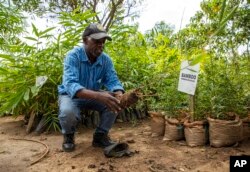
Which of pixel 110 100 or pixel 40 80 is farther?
pixel 40 80

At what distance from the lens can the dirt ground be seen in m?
2.48

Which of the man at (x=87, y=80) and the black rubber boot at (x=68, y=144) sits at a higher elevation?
the man at (x=87, y=80)

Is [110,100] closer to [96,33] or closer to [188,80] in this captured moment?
[96,33]

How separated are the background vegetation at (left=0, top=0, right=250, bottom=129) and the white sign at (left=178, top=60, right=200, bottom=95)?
14 cm

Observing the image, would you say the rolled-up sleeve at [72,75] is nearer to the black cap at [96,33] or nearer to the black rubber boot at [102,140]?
the black cap at [96,33]

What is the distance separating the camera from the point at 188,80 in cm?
310

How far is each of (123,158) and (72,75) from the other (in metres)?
0.87

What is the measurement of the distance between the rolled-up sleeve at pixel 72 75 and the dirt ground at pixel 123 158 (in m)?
0.61

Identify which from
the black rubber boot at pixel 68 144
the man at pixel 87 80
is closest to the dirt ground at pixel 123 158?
the black rubber boot at pixel 68 144

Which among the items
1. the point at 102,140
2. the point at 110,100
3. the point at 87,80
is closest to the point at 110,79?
the point at 87,80

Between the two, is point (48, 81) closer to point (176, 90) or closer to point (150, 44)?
point (176, 90)

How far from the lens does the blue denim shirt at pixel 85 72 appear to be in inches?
110

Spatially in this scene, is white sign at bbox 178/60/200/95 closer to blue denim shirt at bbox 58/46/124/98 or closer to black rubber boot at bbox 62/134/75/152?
blue denim shirt at bbox 58/46/124/98

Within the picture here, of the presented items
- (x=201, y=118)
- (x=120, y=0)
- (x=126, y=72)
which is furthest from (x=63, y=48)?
(x=120, y=0)
